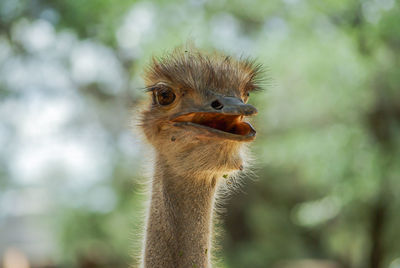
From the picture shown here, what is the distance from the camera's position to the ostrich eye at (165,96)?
1509 mm

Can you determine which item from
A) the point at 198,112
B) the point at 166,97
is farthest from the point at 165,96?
the point at 198,112

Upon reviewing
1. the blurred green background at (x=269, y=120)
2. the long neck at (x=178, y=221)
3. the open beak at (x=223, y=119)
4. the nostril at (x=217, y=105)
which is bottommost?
the long neck at (x=178, y=221)

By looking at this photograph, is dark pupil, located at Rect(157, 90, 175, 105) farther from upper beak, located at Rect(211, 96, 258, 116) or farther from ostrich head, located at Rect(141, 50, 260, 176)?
upper beak, located at Rect(211, 96, 258, 116)

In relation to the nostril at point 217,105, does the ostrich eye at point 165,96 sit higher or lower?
higher

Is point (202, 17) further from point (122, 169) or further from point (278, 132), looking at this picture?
point (122, 169)

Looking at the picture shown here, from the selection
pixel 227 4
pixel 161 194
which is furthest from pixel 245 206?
pixel 161 194

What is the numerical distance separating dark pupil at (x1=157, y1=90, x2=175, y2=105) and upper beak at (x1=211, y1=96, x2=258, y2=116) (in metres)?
0.18

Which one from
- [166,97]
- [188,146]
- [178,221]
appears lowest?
[178,221]

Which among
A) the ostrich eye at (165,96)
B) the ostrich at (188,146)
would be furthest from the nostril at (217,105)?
the ostrich eye at (165,96)

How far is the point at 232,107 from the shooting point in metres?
1.28

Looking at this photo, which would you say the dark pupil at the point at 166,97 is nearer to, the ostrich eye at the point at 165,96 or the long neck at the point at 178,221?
the ostrich eye at the point at 165,96

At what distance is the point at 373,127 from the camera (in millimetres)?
5746

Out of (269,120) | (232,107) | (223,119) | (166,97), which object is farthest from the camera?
(269,120)

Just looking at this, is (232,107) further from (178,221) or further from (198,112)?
(178,221)
